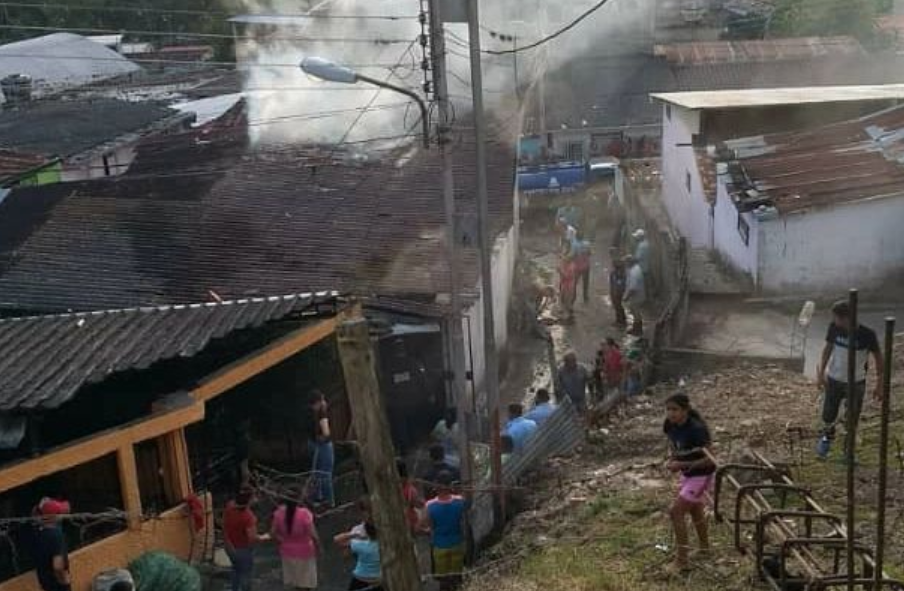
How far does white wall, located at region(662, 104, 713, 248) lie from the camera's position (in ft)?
67.4

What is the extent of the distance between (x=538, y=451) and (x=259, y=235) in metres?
7.41

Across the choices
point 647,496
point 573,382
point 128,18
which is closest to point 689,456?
point 647,496

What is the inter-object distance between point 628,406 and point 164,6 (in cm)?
4010

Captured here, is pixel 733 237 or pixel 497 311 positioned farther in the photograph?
pixel 733 237

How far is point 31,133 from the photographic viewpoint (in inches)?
961

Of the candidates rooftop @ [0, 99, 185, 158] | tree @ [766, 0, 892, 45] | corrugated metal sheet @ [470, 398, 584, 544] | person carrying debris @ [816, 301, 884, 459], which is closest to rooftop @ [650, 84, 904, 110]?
corrugated metal sheet @ [470, 398, 584, 544]

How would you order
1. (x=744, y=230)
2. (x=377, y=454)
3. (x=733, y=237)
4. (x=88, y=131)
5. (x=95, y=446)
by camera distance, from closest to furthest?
(x=377, y=454) < (x=95, y=446) < (x=744, y=230) < (x=733, y=237) < (x=88, y=131)

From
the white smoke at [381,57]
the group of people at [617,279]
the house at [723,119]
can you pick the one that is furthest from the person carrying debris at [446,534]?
the white smoke at [381,57]

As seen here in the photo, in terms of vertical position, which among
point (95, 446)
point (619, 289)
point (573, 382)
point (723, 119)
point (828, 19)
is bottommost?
point (619, 289)

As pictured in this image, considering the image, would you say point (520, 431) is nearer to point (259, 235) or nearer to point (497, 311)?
point (497, 311)

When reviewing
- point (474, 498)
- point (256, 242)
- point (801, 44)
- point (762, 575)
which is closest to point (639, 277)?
point (256, 242)

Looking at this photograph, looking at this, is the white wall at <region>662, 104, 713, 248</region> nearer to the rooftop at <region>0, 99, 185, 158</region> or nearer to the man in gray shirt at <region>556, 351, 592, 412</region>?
the man in gray shirt at <region>556, 351, 592, 412</region>

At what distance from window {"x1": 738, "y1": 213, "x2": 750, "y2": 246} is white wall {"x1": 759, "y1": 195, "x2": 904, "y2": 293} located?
1.78 feet

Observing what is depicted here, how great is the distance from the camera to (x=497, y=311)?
17.4 metres
